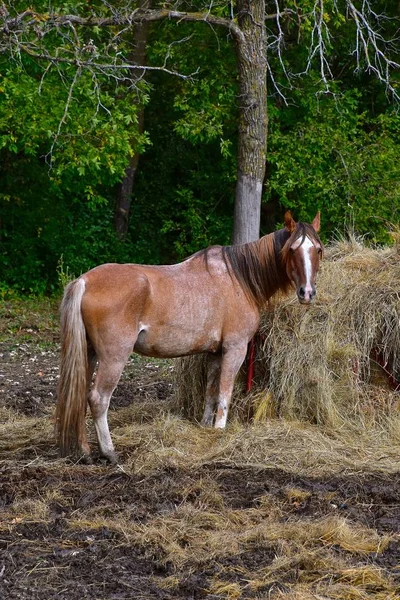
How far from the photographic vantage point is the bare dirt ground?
4031 millimetres

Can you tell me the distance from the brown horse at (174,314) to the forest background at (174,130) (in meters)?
3.72

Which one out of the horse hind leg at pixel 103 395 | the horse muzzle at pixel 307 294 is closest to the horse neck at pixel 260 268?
the horse muzzle at pixel 307 294

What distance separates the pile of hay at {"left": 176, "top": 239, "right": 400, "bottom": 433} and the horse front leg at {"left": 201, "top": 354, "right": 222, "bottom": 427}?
17cm

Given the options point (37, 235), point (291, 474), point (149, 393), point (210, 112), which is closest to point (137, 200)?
point (37, 235)

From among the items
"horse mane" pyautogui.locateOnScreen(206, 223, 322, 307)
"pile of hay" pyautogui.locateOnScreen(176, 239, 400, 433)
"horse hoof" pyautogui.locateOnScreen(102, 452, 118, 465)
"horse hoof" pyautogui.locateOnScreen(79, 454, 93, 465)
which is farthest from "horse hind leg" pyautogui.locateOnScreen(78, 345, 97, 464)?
"pile of hay" pyautogui.locateOnScreen(176, 239, 400, 433)

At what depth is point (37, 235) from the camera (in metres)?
16.2

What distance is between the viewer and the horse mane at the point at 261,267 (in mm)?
6844

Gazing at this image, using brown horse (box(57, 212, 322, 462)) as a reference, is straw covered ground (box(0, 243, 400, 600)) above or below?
below

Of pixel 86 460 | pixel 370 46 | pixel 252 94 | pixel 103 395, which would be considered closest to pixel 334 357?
pixel 103 395

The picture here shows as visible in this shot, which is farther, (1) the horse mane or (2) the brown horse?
(1) the horse mane

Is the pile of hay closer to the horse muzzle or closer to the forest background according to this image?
the horse muzzle

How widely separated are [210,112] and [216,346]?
6.68m

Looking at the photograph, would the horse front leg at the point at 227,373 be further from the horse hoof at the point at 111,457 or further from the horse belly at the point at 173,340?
the horse hoof at the point at 111,457

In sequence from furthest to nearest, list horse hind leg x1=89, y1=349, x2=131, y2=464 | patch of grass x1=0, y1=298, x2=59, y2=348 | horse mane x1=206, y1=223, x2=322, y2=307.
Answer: patch of grass x1=0, y1=298, x2=59, y2=348 < horse mane x1=206, y1=223, x2=322, y2=307 < horse hind leg x1=89, y1=349, x2=131, y2=464
